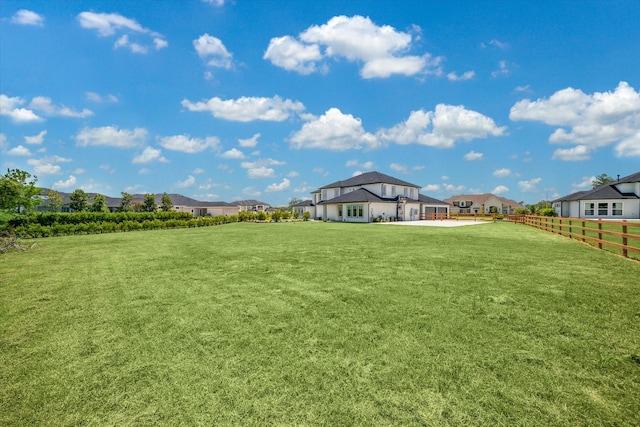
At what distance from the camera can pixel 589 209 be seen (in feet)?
121

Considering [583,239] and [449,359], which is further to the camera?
[583,239]

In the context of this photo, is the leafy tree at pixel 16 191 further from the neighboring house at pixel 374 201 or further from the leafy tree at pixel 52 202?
the leafy tree at pixel 52 202

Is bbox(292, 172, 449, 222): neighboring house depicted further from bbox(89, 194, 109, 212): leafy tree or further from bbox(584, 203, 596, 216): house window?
bbox(89, 194, 109, 212): leafy tree

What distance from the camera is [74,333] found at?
166 inches

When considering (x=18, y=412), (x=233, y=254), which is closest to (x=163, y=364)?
(x=18, y=412)

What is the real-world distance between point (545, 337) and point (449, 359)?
1541 millimetres

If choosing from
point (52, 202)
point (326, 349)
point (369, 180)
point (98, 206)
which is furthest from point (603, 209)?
point (52, 202)

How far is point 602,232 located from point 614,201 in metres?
34.8

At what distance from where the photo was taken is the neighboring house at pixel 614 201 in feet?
113

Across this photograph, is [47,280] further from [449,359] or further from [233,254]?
[449,359]

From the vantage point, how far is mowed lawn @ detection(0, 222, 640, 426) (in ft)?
8.71

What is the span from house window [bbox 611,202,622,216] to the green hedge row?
151ft

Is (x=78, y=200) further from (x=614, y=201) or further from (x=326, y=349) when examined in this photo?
(x=614, y=201)

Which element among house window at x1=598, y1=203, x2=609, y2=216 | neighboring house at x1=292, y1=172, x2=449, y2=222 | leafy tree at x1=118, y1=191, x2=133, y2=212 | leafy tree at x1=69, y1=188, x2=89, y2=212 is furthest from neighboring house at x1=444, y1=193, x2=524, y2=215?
leafy tree at x1=69, y1=188, x2=89, y2=212
